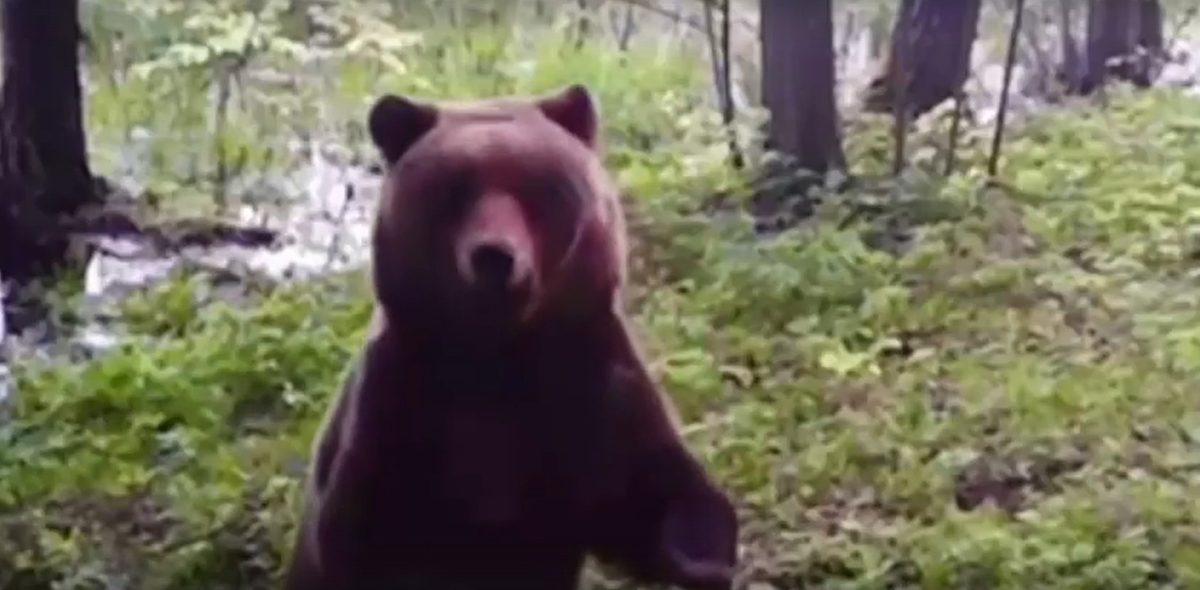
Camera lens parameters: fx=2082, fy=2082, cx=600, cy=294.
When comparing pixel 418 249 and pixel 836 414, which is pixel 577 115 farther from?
pixel 836 414

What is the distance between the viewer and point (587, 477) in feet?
5.64

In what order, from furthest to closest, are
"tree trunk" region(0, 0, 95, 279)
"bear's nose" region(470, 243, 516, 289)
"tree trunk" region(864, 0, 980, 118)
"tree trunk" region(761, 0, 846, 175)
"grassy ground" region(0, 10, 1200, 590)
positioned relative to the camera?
"tree trunk" region(864, 0, 980, 118) → "tree trunk" region(761, 0, 846, 175) → "tree trunk" region(0, 0, 95, 279) → "grassy ground" region(0, 10, 1200, 590) → "bear's nose" region(470, 243, 516, 289)

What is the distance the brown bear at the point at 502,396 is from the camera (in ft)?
5.17

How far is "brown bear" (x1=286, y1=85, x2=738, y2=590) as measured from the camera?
5.17 ft

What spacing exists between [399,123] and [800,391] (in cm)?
146

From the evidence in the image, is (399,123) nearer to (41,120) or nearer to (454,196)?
(454,196)

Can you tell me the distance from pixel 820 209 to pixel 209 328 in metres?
1.30

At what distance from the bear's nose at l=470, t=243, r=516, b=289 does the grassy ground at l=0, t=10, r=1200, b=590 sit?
0.90 metres

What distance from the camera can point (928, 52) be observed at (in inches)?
194

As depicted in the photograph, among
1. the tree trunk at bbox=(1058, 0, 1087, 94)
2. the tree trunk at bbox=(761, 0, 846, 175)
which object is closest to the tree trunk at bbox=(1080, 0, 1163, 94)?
the tree trunk at bbox=(1058, 0, 1087, 94)

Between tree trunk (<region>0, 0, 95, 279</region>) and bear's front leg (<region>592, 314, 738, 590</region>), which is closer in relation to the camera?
bear's front leg (<region>592, 314, 738, 590</region>)

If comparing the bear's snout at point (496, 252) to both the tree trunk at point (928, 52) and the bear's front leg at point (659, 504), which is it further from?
the tree trunk at point (928, 52)

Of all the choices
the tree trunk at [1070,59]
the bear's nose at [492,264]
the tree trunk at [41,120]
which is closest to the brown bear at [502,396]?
the bear's nose at [492,264]

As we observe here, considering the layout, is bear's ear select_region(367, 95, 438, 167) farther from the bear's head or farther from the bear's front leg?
the bear's front leg
